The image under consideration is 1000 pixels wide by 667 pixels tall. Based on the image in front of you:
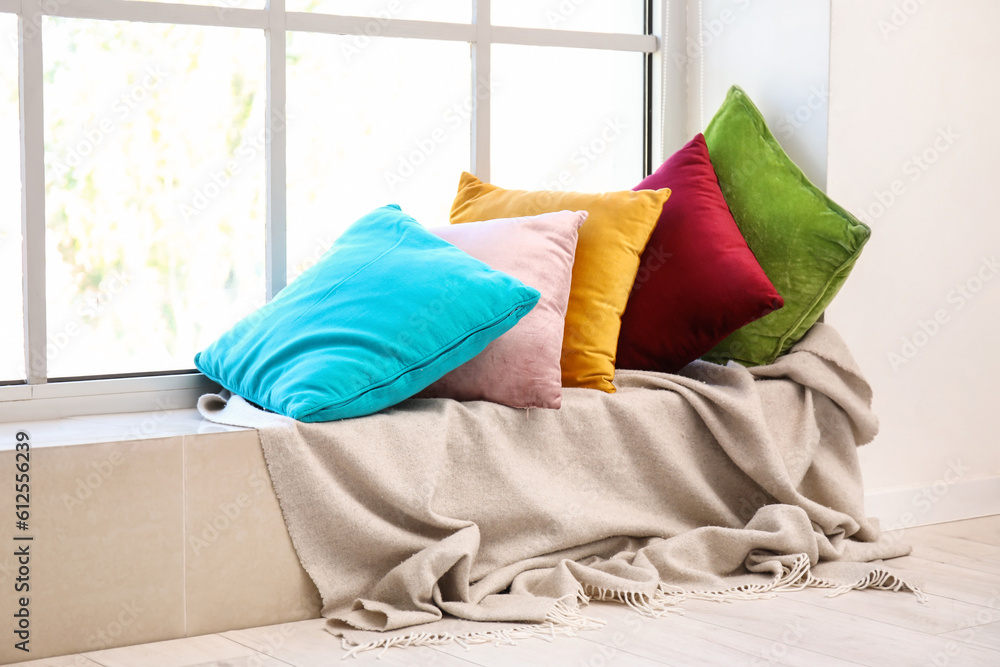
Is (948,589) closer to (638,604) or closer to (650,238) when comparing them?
(638,604)

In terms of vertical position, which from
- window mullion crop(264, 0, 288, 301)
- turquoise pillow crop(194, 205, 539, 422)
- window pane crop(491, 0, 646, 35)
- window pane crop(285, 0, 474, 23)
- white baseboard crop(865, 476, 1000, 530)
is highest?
window pane crop(491, 0, 646, 35)

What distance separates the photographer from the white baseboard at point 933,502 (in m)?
2.53

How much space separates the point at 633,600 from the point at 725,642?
8.2 inches

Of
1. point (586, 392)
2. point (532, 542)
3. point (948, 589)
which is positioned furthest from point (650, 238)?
point (948, 589)

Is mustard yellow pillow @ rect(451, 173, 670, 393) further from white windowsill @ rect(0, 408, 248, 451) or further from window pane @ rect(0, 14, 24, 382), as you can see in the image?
window pane @ rect(0, 14, 24, 382)

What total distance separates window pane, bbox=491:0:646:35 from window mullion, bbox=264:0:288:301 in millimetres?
562

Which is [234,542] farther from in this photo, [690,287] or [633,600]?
[690,287]

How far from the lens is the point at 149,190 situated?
2.18m

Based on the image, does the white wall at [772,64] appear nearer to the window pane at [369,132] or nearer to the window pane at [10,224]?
the window pane at [369,132]

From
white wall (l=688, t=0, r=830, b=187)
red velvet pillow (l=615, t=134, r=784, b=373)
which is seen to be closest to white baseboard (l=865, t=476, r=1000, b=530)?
red velvet pillow (l=615, t=134, r=784, b=373)

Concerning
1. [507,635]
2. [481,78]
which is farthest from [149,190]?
[507,635]

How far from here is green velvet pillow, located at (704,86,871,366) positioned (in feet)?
7.40

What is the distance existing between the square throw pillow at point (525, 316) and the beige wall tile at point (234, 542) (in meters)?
0.42

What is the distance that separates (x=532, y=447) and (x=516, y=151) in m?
0.90
